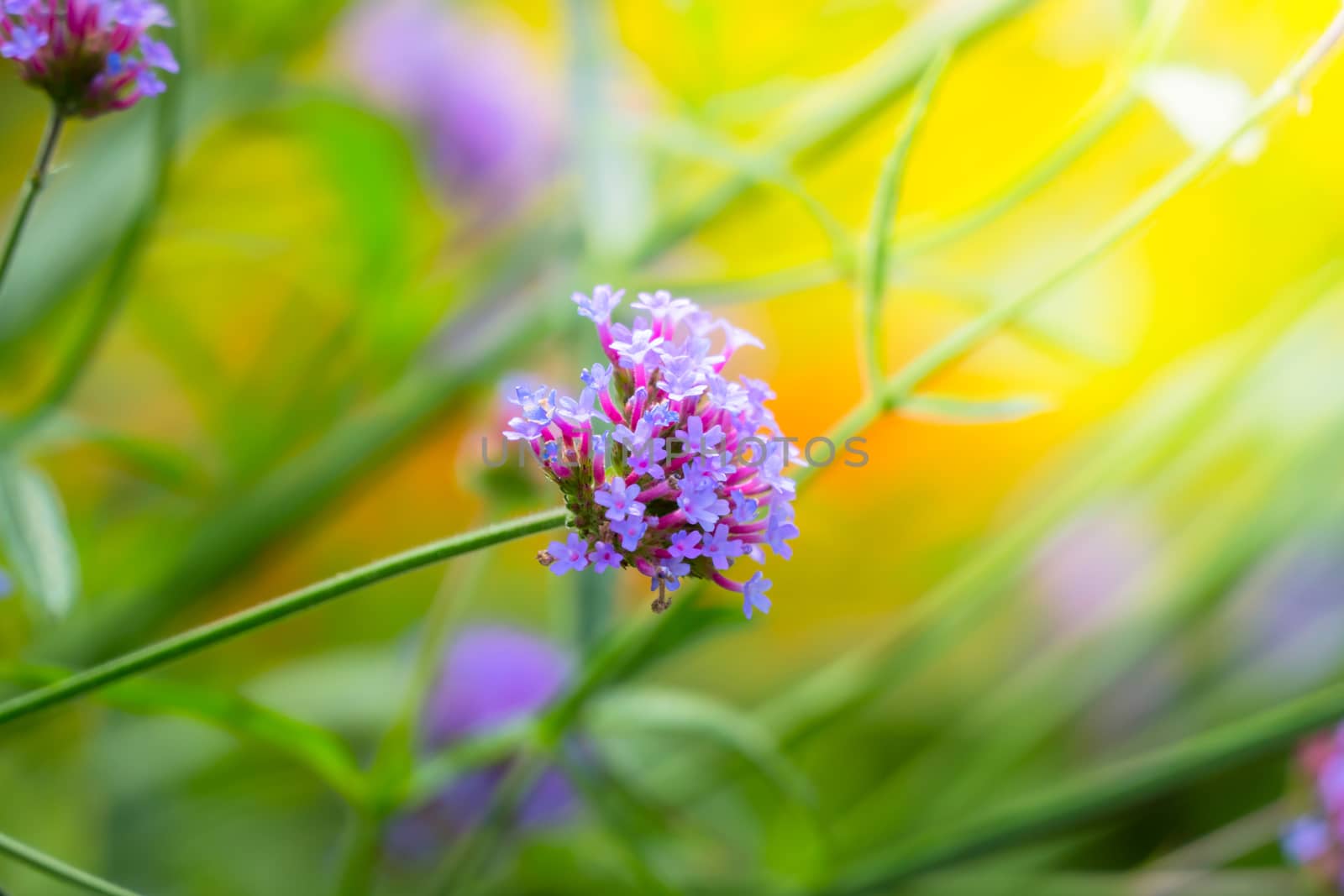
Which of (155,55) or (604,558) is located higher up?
(155,55)

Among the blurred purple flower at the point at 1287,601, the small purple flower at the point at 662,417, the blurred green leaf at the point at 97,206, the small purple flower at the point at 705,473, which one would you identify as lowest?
the small purple flower at the point at 705,473

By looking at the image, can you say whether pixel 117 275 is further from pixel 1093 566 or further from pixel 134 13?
pixel 1093 566

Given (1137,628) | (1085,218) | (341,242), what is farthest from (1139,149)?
(341,242)

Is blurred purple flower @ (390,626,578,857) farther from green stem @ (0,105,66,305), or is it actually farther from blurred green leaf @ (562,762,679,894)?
green stem @ (0,105,66,305)

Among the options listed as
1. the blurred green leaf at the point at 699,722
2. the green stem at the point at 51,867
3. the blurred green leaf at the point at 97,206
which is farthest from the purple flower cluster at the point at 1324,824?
the blurred green leaf at the point at 97,206

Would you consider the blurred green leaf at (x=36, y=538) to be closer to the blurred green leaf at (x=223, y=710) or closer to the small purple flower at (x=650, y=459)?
the blurred green leaf at (x=223, y=710)

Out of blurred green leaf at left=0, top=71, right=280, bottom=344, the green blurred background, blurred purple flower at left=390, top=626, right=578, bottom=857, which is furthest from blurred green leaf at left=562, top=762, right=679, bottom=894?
blurred green leaf at left=0, top=71, right=280, bottom=344

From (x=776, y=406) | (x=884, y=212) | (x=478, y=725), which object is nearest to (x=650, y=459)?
(x=884, y=212)
